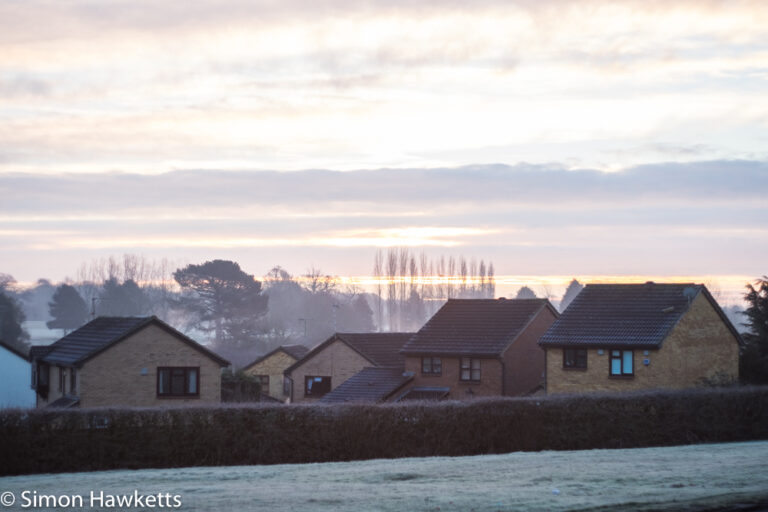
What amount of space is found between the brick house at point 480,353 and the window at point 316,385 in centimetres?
739

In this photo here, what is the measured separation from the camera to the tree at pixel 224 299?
116m

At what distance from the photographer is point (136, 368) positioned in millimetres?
47875

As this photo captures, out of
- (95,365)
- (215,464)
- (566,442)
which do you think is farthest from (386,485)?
(95,365)

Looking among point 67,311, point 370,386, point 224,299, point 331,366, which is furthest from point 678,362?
point 67,311

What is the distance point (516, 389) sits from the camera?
5469 cm

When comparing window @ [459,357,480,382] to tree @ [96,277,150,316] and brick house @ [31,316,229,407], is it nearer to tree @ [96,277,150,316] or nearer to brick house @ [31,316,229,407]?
brick house @ [31,316,229,407]

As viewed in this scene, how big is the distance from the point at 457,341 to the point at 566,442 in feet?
84.1

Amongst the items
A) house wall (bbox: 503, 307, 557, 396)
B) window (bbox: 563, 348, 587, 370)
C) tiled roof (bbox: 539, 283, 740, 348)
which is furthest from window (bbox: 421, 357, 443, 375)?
window (bbox: 563, 348, 587, 370)

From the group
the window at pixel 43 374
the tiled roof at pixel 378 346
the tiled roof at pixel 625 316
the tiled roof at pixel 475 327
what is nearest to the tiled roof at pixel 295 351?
the tiled roof at pixel 378 346

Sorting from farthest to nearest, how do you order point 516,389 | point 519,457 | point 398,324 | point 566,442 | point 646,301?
point 398,324, point 516,389, point 646,301, point 566,442, point 519,457

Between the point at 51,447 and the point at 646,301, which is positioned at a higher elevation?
the point at 646,301

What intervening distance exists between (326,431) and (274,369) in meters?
42.5

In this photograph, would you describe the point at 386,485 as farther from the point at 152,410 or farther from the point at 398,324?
the point at 398,324

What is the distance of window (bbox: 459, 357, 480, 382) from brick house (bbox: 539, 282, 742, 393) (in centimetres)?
547
